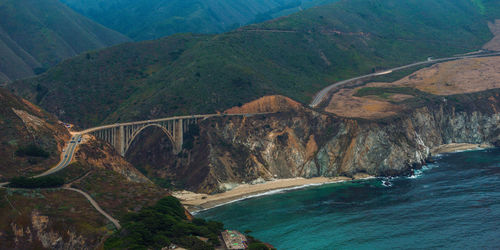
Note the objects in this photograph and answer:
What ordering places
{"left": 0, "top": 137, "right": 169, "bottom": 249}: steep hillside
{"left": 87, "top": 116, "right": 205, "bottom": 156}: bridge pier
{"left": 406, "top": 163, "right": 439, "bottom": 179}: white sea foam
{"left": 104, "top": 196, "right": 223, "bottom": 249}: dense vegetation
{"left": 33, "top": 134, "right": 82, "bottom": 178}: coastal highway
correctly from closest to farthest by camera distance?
{"left": 0, "top": 137, "right": 169, "bottom": 249}: steep hillside → {"left": 104, "top": 196, "right": 223, "bottom": 249}: dense vegetation → {"left": 33, "top": 134, "right": 82, "bottom": 178}: coastal highway → {"left": 87, "top": 116, "right": 205, "bottom": 156}: bridge pier → {"left": 406, "top": 163, "right": 439, "bottom": 179}: white sea foam

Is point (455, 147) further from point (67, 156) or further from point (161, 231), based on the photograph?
point (67, 156)

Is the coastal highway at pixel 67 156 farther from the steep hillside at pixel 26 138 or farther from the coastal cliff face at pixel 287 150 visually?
the coastal cliff face at pixel 287 150

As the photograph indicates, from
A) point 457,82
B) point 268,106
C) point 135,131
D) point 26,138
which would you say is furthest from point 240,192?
point 457,82

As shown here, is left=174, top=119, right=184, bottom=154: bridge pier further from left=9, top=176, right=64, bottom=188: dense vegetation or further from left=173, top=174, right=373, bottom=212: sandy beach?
left=9, top=176, right=64, bottom=188: dense vegetation

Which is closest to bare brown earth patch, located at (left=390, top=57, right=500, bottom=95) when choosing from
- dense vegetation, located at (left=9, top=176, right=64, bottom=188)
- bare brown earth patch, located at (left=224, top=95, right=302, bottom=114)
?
bare brown earth patch, located at (left=224, top=95, right=302, bottom=114)

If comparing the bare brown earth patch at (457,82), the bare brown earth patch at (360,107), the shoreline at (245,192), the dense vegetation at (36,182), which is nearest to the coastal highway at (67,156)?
the dense vegetation at (36,182)

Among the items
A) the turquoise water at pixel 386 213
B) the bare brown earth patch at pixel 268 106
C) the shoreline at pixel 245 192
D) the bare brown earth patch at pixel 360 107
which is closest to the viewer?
the turquoise water at pixel 386 213
